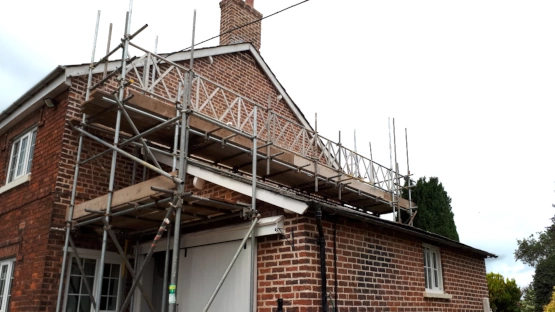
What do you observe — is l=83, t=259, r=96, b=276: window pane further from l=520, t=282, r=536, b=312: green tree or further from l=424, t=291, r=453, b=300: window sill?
l=520, t=282, r=536, b=312: green tree

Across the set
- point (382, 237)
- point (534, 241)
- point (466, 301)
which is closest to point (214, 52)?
point (382, 237)

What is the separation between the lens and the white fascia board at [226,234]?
282 inches

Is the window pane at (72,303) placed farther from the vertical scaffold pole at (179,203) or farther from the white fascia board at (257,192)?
the white fascia board at (257,192)

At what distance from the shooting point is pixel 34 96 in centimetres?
994

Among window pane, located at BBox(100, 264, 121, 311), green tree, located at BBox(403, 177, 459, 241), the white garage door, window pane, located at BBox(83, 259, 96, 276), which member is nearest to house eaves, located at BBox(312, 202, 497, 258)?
the white garage door

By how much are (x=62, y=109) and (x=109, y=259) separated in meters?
3.02

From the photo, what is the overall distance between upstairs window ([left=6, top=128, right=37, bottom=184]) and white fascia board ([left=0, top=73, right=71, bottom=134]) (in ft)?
1.33

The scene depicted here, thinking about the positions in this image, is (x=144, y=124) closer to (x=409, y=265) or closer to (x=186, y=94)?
(x=186, y=94)

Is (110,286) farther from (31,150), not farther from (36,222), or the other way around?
(31,150)

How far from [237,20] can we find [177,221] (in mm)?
9451

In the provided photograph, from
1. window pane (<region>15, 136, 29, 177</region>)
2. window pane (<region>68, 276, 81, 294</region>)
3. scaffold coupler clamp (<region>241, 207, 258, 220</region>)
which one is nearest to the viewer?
scaffold coupler clamp (<region>241, 207, 258, 220</region>)

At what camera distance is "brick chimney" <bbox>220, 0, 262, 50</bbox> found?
14.4 meters

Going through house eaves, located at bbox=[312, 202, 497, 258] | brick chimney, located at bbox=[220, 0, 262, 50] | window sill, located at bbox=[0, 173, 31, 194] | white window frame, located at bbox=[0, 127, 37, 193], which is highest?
brick chimney, located at bbox=[220, 0, 262, 50]

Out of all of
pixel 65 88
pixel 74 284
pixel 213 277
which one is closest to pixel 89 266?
pixel 74 284
